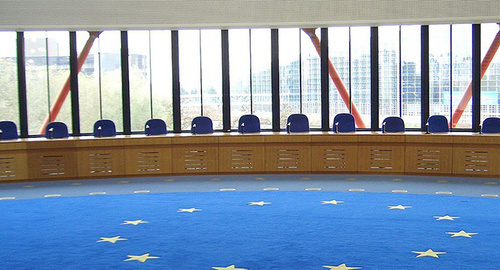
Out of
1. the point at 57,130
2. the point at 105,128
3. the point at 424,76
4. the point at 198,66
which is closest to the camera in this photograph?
the point at 57,130

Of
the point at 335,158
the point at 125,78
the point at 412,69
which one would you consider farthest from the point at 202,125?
the point at 412,69

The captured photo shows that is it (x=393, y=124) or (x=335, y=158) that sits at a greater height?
(x=393, y=124)

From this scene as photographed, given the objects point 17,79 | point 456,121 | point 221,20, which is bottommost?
point 456,121

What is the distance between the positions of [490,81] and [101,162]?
7.17 m

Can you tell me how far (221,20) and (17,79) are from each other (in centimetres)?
403

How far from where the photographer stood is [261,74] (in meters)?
11.7

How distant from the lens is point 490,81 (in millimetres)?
11094

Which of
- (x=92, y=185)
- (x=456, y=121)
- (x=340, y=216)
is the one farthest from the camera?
(x=456, y=121)

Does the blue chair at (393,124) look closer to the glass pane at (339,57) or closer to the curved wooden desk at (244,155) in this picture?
the curved wooden desk at (244,155)

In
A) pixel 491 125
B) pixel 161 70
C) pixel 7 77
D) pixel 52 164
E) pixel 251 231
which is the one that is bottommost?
pixel 251 231

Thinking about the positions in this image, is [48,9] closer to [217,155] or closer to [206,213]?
[217,155]

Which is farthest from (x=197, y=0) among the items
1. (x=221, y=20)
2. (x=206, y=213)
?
(x=206, y=213)

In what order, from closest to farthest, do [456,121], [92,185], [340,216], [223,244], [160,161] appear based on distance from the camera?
[223,244]
[340,216]
[92,185]
[160,161]
[456,121]

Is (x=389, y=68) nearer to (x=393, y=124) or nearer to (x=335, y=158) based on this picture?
(x=393, y=124)
